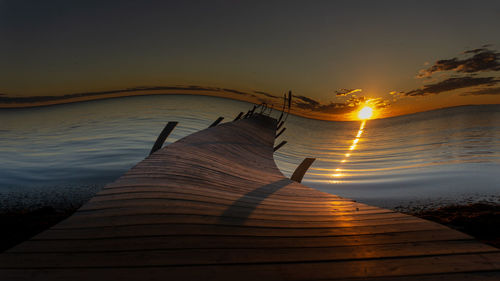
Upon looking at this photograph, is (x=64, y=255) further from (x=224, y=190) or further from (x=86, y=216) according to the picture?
(x=224, y=190)

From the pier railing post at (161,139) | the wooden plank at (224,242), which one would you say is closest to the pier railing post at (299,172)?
the pier railing post at (161,139)

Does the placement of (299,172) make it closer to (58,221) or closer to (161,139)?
(161,139)

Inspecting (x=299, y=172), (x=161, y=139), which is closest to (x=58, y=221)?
(x=161, y=139)

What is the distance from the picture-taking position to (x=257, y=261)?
6.40 feet

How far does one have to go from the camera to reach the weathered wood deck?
1822 millimetres

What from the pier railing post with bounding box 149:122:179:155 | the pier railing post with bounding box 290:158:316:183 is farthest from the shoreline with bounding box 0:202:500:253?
the pier railing post with bounding box 290:158:316:183

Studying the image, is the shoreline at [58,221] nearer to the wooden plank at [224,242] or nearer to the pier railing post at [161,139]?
the pier railing post at [161,139]

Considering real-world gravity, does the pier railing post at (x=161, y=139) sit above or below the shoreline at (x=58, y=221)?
above

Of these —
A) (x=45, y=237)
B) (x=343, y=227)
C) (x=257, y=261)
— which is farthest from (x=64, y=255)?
(x=343, y=227)

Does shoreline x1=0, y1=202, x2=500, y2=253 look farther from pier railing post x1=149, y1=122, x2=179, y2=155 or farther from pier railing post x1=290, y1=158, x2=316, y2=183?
pier railing post x1=290, y1=158, x2=316, y2=183

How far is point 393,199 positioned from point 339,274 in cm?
1330

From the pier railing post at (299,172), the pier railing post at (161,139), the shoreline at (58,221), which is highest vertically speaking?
the pier railing post at (161,139)

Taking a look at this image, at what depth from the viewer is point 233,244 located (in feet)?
7.15

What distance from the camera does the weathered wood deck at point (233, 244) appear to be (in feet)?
5.98
